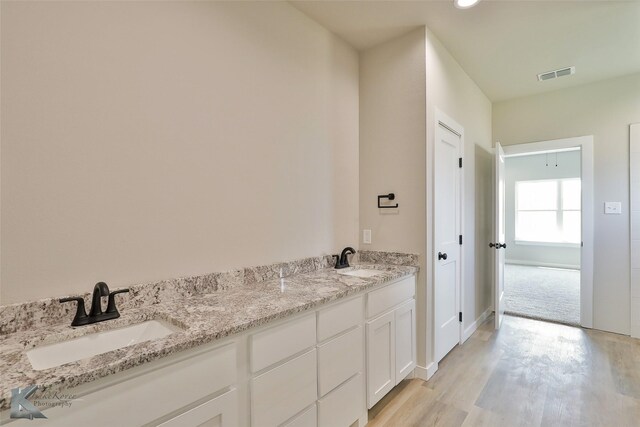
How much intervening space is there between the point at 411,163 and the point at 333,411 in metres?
1.79

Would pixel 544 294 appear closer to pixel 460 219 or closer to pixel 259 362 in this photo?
pixel 460 219

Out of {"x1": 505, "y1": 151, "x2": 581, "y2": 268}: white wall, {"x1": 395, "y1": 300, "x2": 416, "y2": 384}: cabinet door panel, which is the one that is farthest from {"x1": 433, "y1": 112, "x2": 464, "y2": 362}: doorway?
{"x1": 505, "y1": 151, "x2": 581, "y2": 268}: white wall

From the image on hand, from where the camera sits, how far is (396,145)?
248cm

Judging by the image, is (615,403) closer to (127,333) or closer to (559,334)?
(559,334)

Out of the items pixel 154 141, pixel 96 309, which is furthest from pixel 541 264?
pixel 96 309

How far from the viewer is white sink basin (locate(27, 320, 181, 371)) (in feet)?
3.20

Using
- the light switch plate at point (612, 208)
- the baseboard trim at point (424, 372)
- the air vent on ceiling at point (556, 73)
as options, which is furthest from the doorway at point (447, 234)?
the light switch plate at point (612, 208)

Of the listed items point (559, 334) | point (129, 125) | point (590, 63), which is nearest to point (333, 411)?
point (129, 125)

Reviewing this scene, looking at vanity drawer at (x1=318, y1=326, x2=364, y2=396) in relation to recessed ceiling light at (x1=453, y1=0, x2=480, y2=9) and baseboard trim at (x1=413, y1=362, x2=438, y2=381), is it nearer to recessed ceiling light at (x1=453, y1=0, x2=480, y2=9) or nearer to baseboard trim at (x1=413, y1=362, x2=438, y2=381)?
baseboard trim at (x1=413, y1=362, x2=438, y2=381)

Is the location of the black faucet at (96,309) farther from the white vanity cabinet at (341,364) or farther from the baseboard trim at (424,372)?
the baseboard trim at (424,372)

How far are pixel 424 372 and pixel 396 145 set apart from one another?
1.82m

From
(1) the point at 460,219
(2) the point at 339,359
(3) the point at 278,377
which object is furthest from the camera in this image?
(1) the point at 460,219

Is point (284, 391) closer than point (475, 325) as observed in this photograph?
Yes

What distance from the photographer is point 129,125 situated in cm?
133
